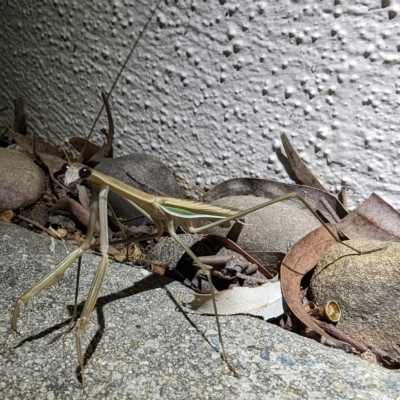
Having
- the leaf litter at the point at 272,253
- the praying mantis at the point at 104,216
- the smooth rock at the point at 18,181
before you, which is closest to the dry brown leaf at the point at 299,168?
the leaf litter at the point at 272,253

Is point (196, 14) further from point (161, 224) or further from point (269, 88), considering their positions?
point (161, 224)

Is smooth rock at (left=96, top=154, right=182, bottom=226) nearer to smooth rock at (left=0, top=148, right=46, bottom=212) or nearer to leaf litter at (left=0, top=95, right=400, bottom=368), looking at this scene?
leaf litter at (left=0, top=95, right=400, bottom=368)

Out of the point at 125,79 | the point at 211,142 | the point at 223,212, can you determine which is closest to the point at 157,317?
the point at 223,212

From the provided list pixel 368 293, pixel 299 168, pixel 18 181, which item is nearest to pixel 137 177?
pixel 18 181

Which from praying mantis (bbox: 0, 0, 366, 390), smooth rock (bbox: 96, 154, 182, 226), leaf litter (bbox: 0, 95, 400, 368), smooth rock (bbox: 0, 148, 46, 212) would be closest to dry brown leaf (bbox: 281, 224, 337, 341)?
leaf litter (bbox: 0, 95, 400, 368)

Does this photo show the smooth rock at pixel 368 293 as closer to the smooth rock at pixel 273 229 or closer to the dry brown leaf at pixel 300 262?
the dry brown leaf at pixel 300 262
